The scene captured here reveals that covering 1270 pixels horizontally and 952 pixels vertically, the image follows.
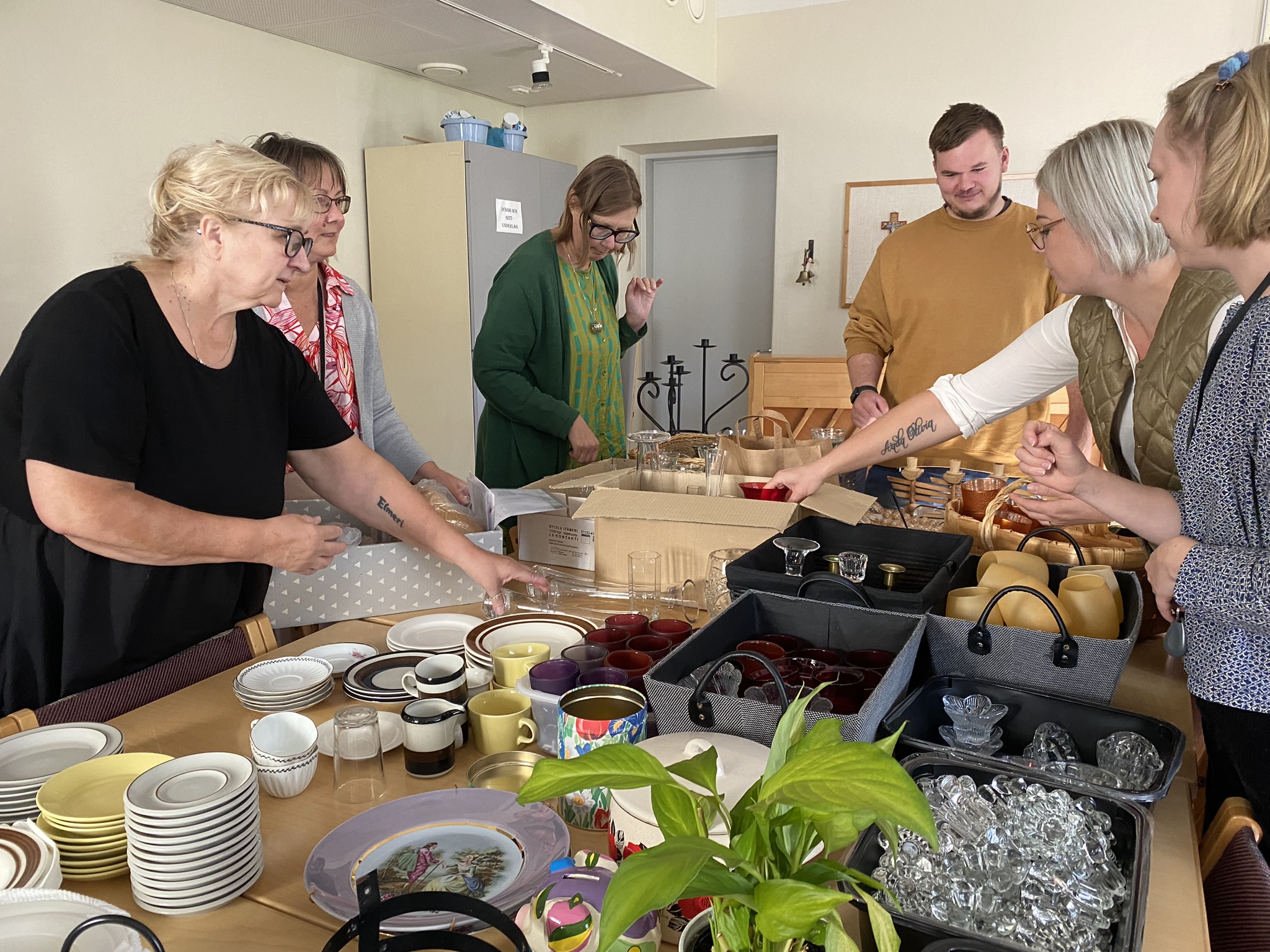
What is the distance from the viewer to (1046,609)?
126cm

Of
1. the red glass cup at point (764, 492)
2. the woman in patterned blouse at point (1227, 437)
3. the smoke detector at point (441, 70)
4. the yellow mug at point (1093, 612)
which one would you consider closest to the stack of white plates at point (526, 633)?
the red glass cup at point (764, 492)

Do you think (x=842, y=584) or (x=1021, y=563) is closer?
(x=842, y=584)

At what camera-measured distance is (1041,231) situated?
1.76m

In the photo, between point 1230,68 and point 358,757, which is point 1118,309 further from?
point 358,757

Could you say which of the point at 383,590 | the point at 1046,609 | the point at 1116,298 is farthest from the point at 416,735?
the point at 1116,298

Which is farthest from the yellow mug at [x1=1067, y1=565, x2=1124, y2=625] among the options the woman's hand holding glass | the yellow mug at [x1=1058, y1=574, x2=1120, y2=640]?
the woman's hand holding glass

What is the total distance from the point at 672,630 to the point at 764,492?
0.53 metres

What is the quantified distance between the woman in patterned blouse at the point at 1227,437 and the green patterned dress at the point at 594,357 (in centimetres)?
181

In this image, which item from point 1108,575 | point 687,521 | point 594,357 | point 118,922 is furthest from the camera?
point 594,357

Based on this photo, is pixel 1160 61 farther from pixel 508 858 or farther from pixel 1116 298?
pixel 508 858

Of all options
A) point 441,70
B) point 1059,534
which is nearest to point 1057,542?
point 1059,534

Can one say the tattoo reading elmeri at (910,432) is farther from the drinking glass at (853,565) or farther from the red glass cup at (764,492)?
the drinking glass at (853,565)

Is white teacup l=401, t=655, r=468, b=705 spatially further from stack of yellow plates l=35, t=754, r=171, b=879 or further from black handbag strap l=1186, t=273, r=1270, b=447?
black handbag strap l=1186, t=273, r=1270, b=447

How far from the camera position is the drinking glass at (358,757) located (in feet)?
3.60
